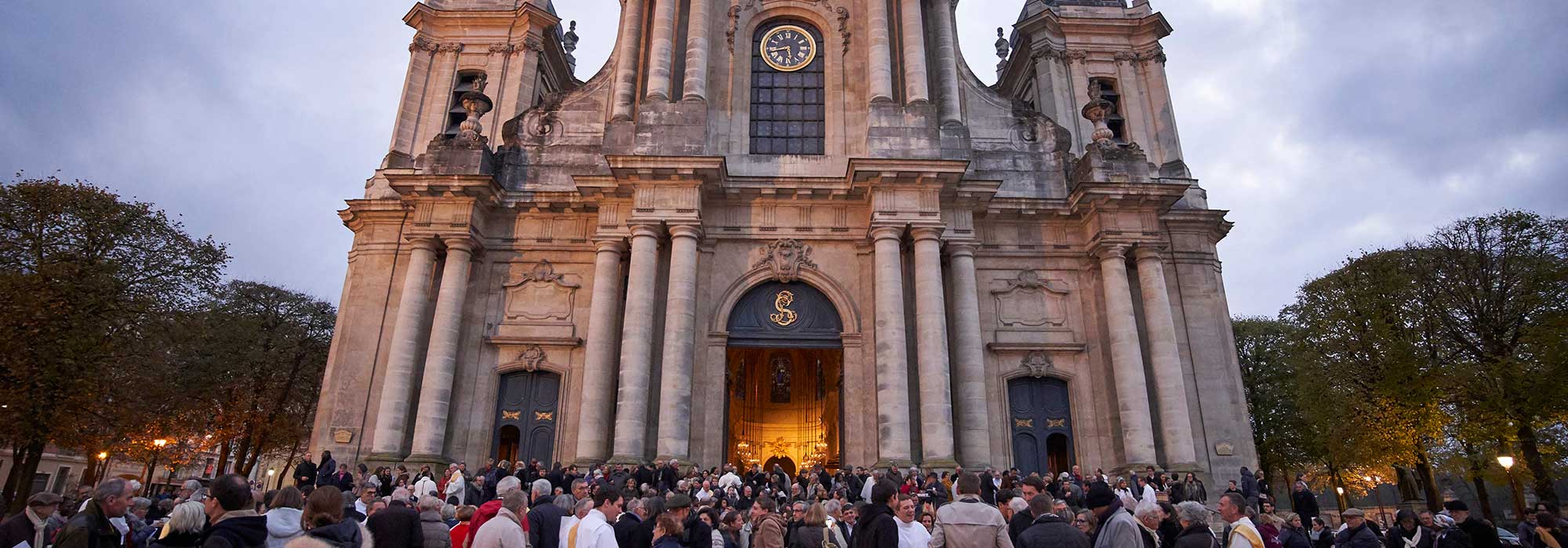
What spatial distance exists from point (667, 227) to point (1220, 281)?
49.5ft

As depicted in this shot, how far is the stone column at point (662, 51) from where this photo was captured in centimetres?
2155

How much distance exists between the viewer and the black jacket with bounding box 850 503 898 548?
5.56 m

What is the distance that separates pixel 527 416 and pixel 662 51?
402 inches

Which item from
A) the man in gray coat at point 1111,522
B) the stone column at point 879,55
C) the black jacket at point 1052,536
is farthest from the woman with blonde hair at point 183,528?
the stone column at point 879,55

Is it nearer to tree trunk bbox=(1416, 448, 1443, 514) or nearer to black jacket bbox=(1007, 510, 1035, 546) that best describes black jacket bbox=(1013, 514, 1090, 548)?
black jacket bbox=(1007, 510, 1035, 546)

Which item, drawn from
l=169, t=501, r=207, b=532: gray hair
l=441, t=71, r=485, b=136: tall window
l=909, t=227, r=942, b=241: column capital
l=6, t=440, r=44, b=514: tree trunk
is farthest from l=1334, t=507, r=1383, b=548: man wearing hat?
l=6, t=440, r=44, b=514: tree trunk

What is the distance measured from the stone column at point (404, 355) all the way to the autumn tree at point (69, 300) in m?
7.28

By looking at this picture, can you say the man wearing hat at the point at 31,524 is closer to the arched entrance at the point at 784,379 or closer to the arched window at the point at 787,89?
the arched entrance at the point at 784,379

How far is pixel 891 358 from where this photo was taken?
1848 centimetres

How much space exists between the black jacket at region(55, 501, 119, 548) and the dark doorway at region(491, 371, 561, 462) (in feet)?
45.9

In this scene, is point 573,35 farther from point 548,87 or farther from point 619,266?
point 619,266

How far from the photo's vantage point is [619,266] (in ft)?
68.6

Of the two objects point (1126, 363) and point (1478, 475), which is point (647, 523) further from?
point (1478, 475)

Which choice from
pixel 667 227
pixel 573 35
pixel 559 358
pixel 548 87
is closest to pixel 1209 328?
pixel 667 227
